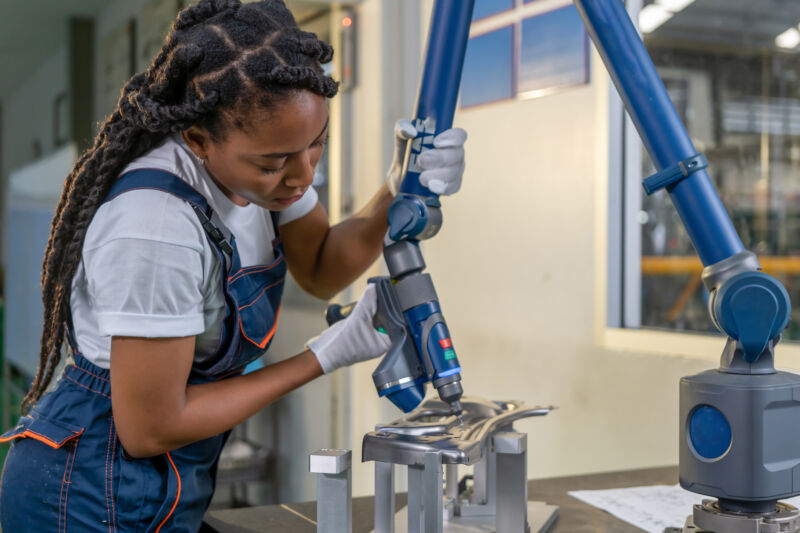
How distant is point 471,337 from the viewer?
2.37 meters

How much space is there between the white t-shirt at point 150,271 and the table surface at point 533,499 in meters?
0.25

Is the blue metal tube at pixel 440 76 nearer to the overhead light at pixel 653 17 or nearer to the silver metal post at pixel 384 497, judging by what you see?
the silver metal post at pixel 384 497

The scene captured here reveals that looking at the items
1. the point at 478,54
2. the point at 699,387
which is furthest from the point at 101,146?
the point at 478,54

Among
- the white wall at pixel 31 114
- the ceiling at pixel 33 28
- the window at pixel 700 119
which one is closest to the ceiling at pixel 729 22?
the window at pixel 700 119

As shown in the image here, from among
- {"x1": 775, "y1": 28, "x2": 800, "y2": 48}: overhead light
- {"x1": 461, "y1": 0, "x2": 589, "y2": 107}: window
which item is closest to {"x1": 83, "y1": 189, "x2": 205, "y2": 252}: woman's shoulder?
{"x1": 461, "y1": 0, "x2": 589, "y2": 107}: window

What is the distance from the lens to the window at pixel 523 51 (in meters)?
1.98

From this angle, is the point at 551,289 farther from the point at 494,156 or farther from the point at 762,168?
the point at 762,168

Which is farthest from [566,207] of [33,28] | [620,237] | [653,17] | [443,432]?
[33,28]

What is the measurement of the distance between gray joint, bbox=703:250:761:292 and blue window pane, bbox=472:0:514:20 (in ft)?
5.40

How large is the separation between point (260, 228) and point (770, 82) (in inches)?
71.1

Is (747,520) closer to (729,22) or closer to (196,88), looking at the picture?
(196,88)

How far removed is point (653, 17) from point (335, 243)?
1.16 meters

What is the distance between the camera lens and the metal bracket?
718 millimetres

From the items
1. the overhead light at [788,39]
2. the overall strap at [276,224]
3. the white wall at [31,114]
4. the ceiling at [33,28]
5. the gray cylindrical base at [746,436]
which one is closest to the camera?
the gray cylindrical base at [746,436]
